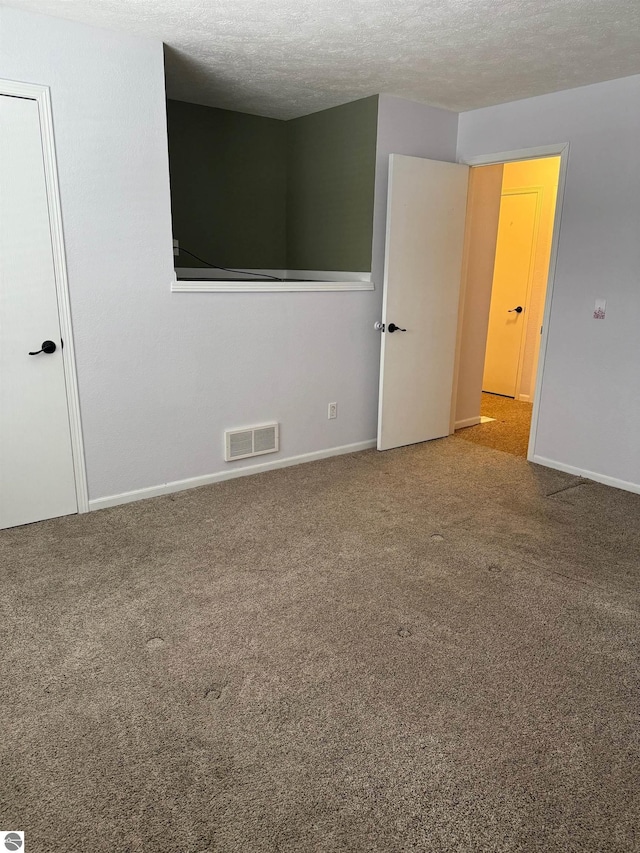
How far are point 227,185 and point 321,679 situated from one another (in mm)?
4045

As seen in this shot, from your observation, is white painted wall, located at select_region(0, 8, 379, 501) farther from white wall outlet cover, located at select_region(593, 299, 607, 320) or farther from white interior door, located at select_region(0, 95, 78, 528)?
white wall outlet cover, located at select_region(593, 299, 607, 320)

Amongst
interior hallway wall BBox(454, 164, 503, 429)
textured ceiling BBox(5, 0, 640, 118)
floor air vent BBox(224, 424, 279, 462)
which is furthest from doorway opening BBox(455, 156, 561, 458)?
floor air vent BBox(224, 424, 279, 462)

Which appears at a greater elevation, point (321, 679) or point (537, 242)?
point (537, 242)

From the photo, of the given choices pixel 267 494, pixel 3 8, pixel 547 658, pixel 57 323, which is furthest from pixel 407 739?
pixel 3 8

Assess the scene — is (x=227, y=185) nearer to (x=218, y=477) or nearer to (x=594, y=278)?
(x=218, y=477)

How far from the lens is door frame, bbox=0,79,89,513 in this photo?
288 cm

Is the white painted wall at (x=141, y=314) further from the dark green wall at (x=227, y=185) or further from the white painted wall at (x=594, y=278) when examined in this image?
the white painted wall at (x=594, y=278)

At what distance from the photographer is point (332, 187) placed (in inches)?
182

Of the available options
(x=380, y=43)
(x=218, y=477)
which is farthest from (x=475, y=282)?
(x=218, y=477)

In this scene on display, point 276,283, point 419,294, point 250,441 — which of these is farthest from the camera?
point 419,294

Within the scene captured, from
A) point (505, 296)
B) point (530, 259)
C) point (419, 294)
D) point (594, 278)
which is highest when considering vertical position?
point (530, 259)

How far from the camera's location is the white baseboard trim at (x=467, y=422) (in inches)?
208

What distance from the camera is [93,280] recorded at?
321cm

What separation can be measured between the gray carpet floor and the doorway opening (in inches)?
73.4
